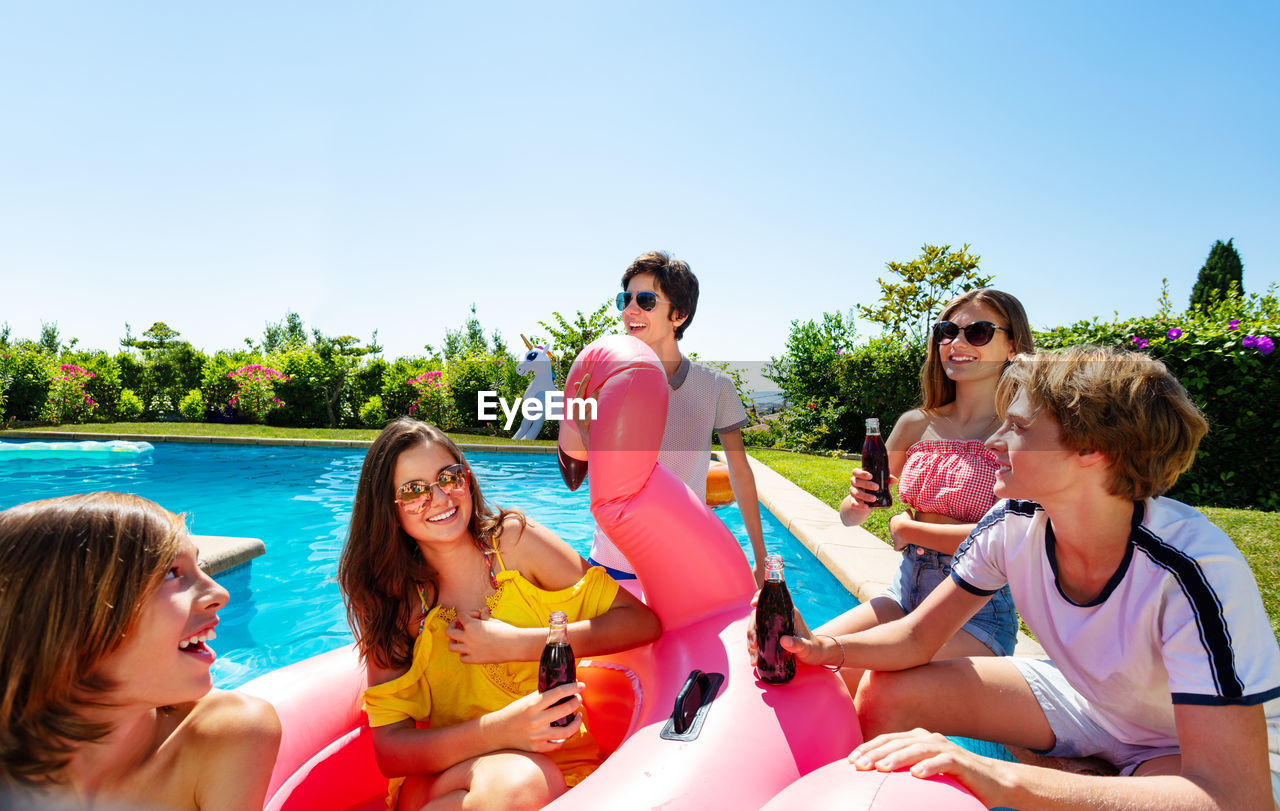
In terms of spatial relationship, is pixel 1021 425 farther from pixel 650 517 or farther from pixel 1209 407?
pixel 1209 407

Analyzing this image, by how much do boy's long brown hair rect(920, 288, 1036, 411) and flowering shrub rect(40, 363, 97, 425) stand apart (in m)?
21.5

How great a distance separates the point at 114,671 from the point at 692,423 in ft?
7.32

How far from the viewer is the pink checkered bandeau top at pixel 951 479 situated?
8.35ft

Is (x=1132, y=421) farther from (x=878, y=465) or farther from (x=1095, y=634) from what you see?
(x=878, y=465)

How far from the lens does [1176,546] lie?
1.61 m

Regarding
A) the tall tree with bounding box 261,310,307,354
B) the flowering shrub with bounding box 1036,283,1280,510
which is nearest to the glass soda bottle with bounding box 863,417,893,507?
the flowering shrub with bounding box 1036,283,1280,510

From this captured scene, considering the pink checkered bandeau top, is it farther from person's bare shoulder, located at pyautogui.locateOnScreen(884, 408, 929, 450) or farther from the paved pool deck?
the paved pool deck

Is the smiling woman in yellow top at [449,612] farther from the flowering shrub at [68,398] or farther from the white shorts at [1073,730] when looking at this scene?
the flowering shrub at [68,398]

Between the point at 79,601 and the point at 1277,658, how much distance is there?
7.74ft

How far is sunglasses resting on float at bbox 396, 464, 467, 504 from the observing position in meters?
2.15

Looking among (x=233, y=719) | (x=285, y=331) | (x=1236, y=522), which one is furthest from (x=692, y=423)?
(x=285, y=331)

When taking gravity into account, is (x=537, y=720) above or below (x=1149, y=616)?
below

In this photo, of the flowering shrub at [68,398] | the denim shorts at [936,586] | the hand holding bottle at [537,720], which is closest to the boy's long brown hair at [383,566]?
the hand holding bottle at [537,720]

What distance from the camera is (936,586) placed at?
244 cm
